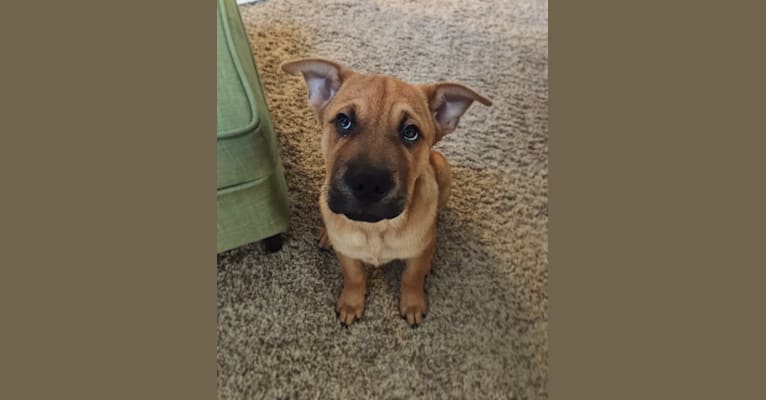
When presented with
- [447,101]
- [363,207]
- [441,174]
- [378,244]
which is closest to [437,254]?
[441,174]

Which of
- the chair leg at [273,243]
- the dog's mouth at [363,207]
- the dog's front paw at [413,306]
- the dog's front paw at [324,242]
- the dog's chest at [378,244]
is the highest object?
the dog's mouth at [363,207]

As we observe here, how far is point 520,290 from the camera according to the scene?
307 centimetres

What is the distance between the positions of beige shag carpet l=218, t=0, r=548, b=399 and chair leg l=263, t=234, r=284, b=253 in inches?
1.9

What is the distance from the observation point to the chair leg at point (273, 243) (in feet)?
10.3

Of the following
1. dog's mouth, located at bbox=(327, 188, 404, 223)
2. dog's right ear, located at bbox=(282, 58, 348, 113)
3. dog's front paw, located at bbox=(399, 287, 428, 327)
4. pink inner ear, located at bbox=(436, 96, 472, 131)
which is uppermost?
dog's right ear, located at bbox=(282, 58, 348, 113)

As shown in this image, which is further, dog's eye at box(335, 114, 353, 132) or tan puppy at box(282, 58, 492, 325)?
dog's eye at box(335, 114, 353, 132)

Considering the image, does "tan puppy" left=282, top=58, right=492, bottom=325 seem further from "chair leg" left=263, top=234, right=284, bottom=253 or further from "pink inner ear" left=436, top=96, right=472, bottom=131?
"chair leg" left=263, top=234, right=284, bottom=253

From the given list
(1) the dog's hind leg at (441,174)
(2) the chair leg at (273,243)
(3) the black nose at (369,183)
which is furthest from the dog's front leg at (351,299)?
(3) the black nose at (369,183)

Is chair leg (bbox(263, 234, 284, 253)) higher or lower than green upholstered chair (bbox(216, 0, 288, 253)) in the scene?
lower

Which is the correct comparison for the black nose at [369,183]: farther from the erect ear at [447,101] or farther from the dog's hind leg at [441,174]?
the dog's hind leg at [441,174]

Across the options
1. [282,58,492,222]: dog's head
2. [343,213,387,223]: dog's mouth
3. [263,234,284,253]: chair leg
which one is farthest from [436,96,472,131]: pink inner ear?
[263,234,284,253]: chair leg

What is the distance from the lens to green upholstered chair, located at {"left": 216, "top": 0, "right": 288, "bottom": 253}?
2.35 m

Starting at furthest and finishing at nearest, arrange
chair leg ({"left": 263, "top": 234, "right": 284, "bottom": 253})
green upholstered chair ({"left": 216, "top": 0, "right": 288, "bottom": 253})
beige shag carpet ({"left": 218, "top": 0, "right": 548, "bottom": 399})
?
chair leg ({"left": 263, "top": 234, "right": 284, "bottom": 253}) → beige shag carpet ({"left": 218, "top": 0, "right": 548, "bottom": 399}) → green upholstered chair ({"left": 216, "top": 0, "right": 288, "bottom": 253})

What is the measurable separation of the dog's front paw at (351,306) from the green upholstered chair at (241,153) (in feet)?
1.83
